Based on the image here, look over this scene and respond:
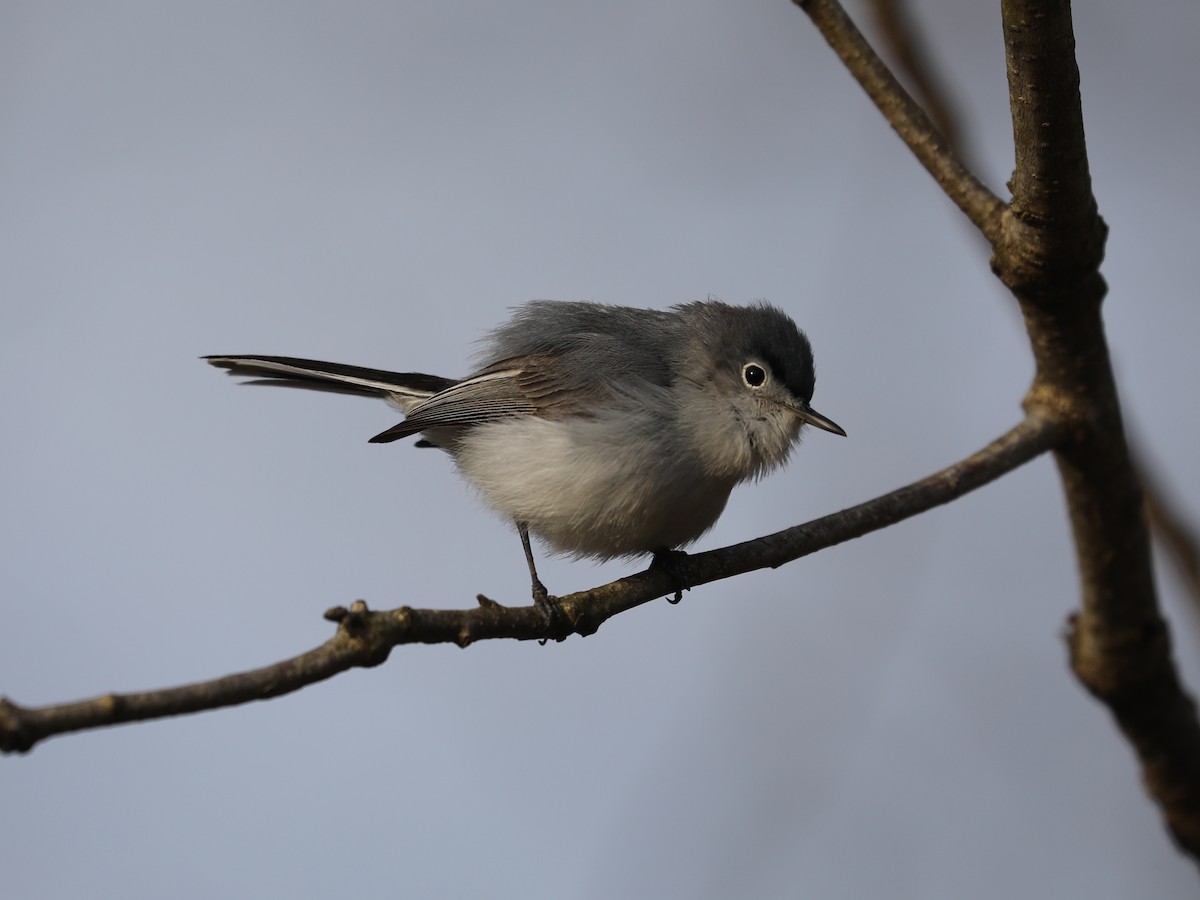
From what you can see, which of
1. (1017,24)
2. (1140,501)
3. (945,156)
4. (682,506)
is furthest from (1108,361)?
(682,506)

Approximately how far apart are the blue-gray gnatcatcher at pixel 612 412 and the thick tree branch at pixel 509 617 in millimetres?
269

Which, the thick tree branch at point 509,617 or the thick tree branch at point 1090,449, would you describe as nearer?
the thick tree branch at point 509,617

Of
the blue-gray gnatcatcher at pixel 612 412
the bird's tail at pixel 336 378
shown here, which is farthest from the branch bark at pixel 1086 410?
the bird's tail at pixel 336 378

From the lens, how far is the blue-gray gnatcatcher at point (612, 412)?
10.6ft

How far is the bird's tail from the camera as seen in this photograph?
342 centimetres

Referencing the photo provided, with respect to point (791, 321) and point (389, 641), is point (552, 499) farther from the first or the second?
point (389, 641)

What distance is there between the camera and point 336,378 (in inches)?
144

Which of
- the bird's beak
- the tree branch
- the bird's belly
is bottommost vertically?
the bird's belly

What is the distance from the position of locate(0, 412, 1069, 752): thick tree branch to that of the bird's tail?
1.25m

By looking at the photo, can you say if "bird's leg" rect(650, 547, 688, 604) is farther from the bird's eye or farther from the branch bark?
the branch bark

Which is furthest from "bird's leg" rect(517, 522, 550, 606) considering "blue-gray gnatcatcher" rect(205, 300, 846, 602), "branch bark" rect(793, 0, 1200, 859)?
"branch bark" rect(793, 0, 1200, 859)

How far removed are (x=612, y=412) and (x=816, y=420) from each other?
65 centimetres

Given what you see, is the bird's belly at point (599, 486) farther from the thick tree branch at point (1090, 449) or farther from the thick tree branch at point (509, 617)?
the thick tree branch at point (1090, 449)

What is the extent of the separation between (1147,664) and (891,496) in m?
1.00
